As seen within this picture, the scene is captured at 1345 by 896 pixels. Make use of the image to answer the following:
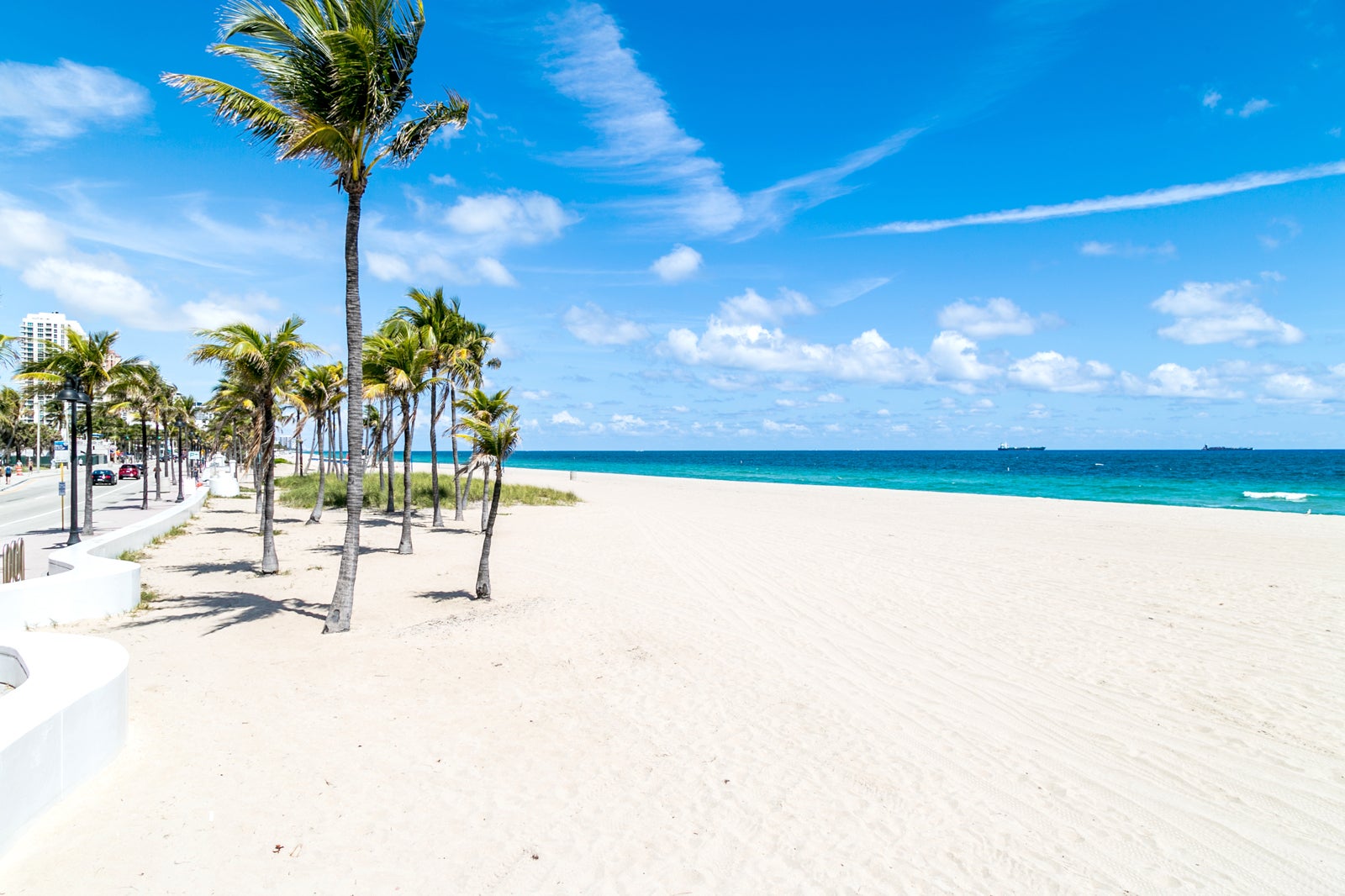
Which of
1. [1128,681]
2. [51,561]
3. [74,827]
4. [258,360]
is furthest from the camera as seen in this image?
[258,360]

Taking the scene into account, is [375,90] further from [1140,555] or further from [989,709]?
[1140,555]

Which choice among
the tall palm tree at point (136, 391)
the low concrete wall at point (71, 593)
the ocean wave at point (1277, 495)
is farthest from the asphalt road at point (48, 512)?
the ocean wave at point (1277, 495)

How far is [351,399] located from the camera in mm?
9305

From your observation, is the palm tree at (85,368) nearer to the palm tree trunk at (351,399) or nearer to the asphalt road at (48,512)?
the asphalt road at (48,512)

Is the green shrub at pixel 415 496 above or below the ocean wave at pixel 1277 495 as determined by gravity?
above

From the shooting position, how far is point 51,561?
10750 millimetres

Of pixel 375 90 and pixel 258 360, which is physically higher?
pixel 375 90

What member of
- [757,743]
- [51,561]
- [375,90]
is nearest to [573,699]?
[757,743]

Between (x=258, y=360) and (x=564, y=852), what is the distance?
38.5 feet

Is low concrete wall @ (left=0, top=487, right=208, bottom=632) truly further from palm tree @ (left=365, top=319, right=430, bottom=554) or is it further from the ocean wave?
the ocean wave

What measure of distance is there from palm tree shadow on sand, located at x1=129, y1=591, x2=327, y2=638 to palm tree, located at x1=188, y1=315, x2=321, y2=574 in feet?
6.06

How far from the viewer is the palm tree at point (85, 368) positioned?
59.1ft

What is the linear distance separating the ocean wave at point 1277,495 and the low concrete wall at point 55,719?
177 ft

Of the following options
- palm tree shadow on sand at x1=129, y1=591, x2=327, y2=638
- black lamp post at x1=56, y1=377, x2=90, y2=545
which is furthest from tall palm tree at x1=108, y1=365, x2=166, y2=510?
palm tree shadow on sand at x1=129, y1=591, x2=327, y2=638
